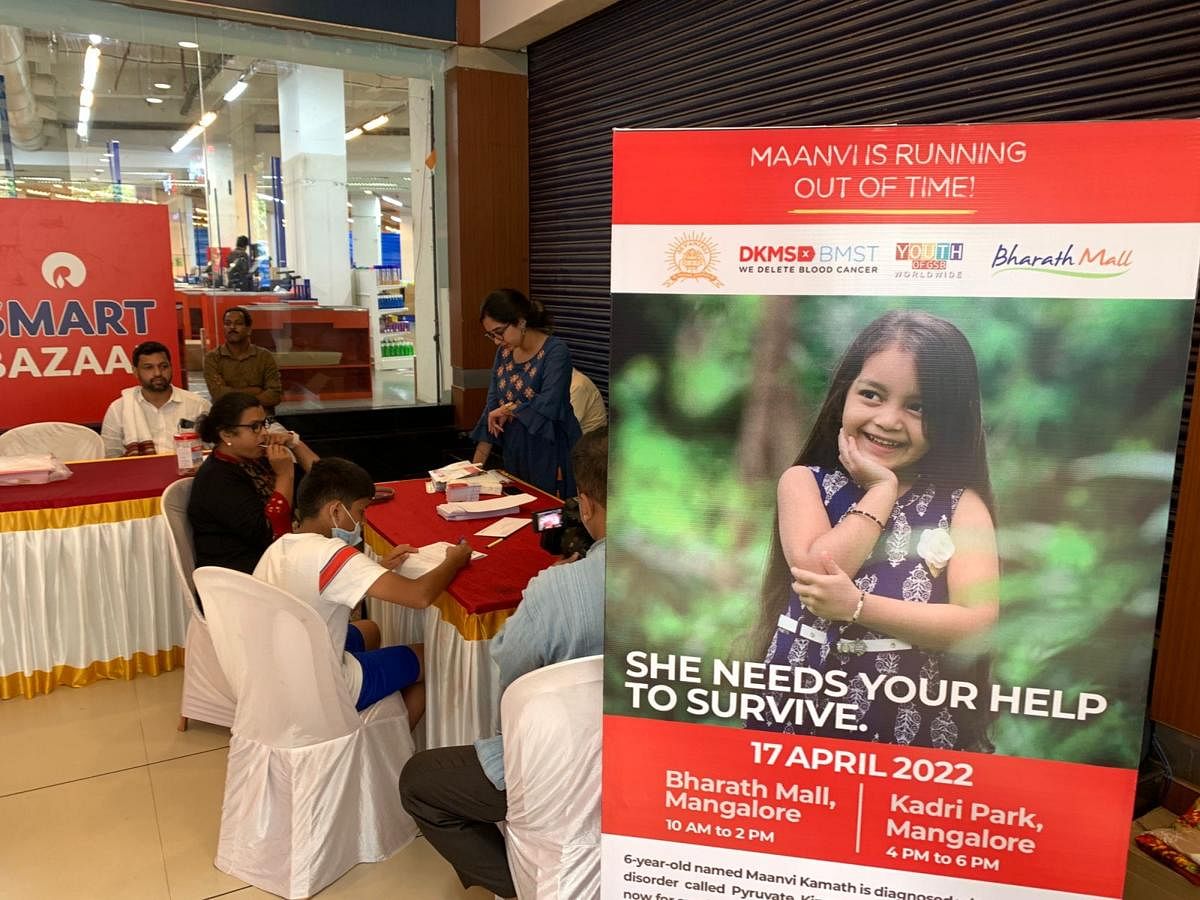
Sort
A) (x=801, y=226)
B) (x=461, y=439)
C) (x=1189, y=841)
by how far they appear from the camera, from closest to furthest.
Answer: (x=801, y=226) < (x=1189, y=841) < (x=461, y=439)

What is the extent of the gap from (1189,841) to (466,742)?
2091mm

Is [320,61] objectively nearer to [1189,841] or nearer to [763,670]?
[763,670]

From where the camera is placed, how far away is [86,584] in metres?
3.47

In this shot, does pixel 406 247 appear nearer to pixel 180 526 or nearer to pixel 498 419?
pixel 498 419

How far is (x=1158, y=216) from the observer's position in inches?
46.0

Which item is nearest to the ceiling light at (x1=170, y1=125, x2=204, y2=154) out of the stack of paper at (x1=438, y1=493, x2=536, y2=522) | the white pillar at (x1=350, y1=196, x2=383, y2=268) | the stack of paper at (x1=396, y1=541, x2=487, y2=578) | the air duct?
the air duct

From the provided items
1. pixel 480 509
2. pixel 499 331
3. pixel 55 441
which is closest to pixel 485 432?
pixel 499 331

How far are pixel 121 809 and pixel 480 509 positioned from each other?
1.49 m

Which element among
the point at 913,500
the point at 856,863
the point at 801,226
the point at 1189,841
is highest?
the point at 801,226

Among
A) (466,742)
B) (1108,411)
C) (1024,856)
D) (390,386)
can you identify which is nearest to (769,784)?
(1024,856)

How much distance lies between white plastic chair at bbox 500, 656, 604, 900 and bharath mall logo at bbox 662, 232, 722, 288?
0.71 metres

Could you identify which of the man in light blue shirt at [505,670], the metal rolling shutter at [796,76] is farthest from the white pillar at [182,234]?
the man in light blue shirt at [505,670]

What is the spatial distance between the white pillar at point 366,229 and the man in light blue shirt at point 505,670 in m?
4.61

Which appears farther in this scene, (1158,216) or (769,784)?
(769,784)
